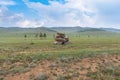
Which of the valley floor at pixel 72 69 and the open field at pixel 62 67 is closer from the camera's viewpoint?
the valley floor at pixel 72 69

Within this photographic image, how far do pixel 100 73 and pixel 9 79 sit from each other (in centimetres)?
957

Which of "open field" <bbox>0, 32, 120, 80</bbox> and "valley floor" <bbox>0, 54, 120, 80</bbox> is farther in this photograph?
"open field" <bbox>0, 32, 120, 80</bbox>

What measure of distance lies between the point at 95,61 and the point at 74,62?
274 cm

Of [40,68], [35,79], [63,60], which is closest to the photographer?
[35,79]

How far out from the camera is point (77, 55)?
3153 centimetres

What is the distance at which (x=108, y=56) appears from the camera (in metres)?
31.6

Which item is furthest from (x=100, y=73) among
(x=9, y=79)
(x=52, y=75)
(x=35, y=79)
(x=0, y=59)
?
(x=0, y=59)

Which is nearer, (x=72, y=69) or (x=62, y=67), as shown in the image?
(x=72, y=69)

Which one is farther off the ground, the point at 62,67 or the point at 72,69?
the point at 62,67

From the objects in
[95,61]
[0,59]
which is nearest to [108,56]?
[95,61]

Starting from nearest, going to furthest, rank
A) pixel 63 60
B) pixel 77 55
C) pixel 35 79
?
pixel 35 79 < pixel 63 60 < pixel 77 55

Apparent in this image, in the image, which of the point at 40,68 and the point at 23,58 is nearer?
the point at 40,68

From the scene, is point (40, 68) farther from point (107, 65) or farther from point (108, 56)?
point (108, 56)

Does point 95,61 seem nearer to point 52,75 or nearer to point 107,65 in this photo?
point 107,65
